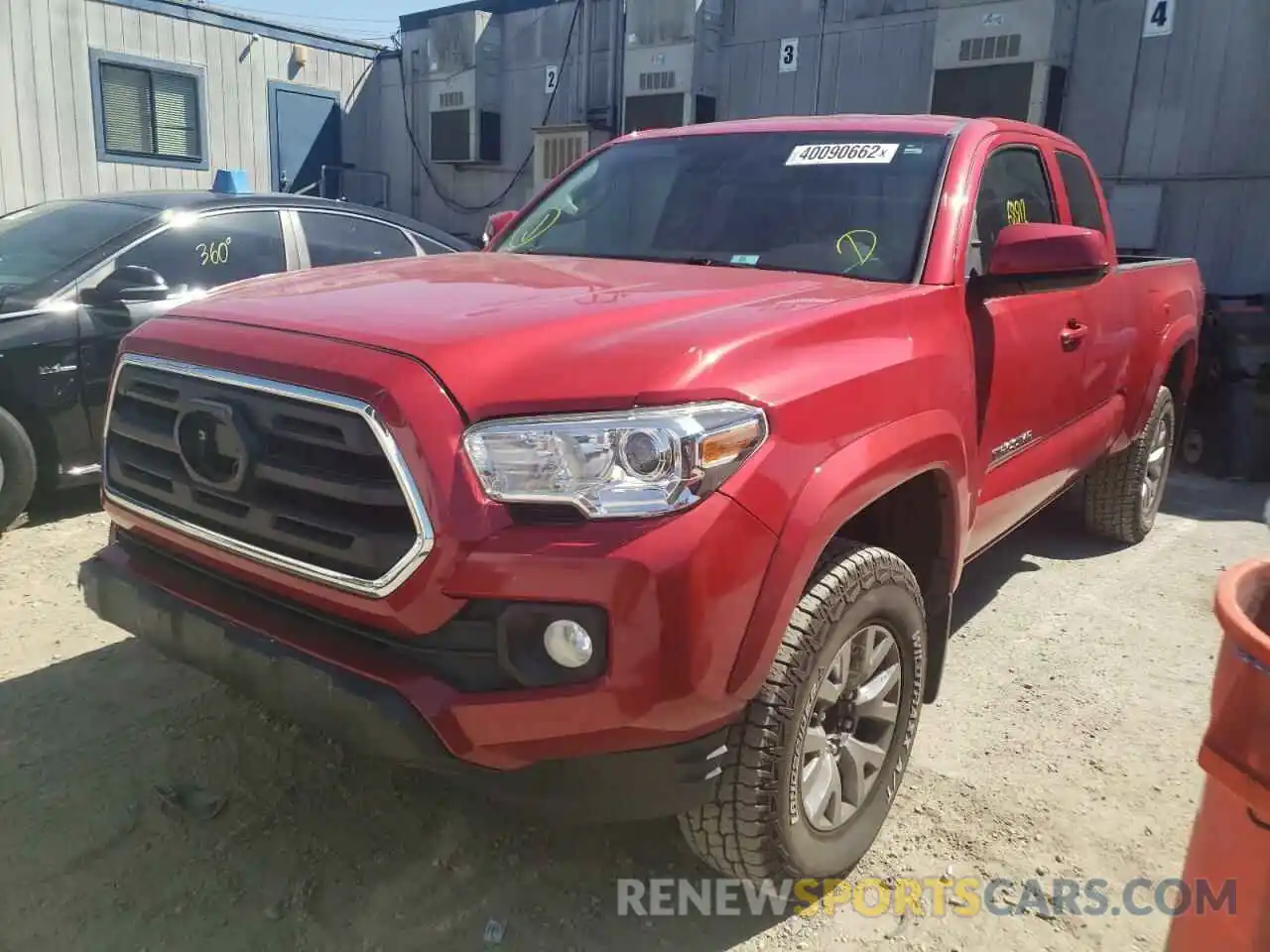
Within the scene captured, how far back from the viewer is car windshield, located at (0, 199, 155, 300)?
15.2 ft

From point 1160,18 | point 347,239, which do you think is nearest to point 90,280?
point 347,239

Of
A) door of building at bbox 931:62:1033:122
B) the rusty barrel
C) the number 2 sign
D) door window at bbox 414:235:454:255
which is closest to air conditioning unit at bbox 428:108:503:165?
the number 2 sign

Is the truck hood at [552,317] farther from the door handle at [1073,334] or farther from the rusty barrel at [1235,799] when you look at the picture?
the door handle at [1073,334]

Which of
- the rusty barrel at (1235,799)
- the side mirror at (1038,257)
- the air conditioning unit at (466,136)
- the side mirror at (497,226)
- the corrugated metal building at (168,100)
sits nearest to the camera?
the rusty barrel at (1235,799)

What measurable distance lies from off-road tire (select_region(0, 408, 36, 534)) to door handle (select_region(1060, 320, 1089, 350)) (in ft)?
13.9

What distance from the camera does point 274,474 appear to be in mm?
2043

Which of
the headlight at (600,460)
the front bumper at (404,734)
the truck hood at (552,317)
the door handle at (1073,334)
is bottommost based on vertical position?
the front bumper at (404,734)

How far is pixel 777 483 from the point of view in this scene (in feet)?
6.38

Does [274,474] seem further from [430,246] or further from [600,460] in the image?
[430,246]

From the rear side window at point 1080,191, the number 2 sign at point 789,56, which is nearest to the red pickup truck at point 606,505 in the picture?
the rear side window at point 1080,191

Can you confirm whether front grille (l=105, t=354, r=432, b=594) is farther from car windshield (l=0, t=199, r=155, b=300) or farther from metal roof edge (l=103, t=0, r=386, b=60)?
metal roof edge (l=103, t=0, r=386, b=60)

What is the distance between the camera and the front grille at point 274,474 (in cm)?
189

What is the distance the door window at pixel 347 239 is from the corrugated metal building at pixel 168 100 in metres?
8.63

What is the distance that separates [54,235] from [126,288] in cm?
75
